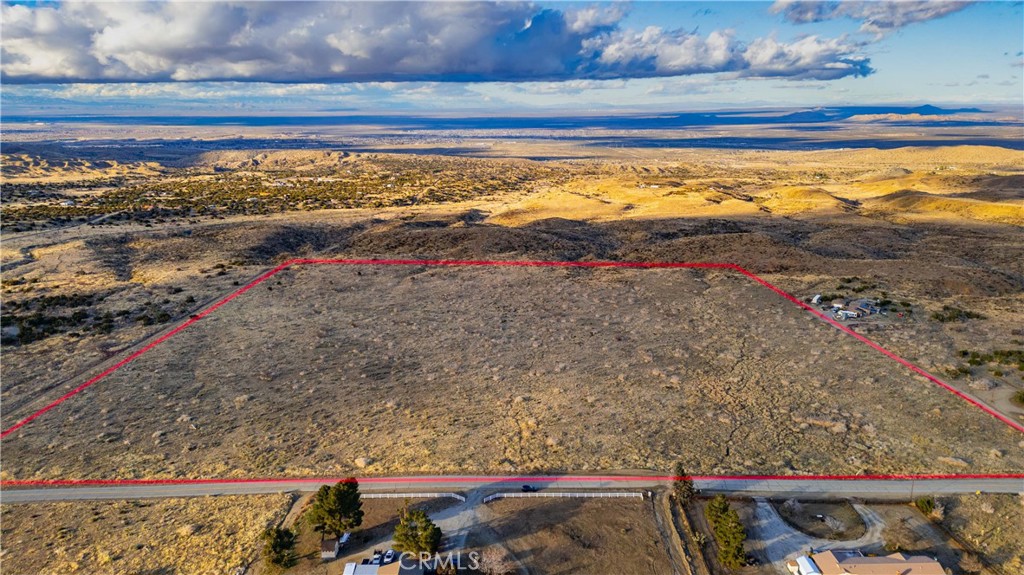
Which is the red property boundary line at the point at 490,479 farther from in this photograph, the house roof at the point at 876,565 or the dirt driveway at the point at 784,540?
the house roof at the point at 876,565

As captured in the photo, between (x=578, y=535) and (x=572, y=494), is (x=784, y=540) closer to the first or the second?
(x=578, y=535)

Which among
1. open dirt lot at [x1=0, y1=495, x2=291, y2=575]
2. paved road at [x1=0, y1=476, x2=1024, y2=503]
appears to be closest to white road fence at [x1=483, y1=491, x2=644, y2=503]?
paved road at [x1=0, y1=476, x2=1024, y2=503]

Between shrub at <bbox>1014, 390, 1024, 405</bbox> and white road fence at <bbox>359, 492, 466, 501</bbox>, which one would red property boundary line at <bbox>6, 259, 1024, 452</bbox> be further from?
white road fence at <bbox>359, 492, 466, 501</bbox>

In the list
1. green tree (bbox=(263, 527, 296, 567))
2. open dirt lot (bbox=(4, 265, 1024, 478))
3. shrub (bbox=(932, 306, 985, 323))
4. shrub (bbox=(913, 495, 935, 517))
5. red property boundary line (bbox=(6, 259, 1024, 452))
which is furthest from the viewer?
shrub (bbox=(932, 306, 985, 323))

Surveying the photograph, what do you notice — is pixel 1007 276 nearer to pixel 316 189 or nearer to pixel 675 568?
pixel 675 568

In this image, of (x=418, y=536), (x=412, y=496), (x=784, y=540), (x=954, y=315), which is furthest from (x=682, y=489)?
(x=954, y=315)

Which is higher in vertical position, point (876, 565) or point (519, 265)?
point (519, 265)
